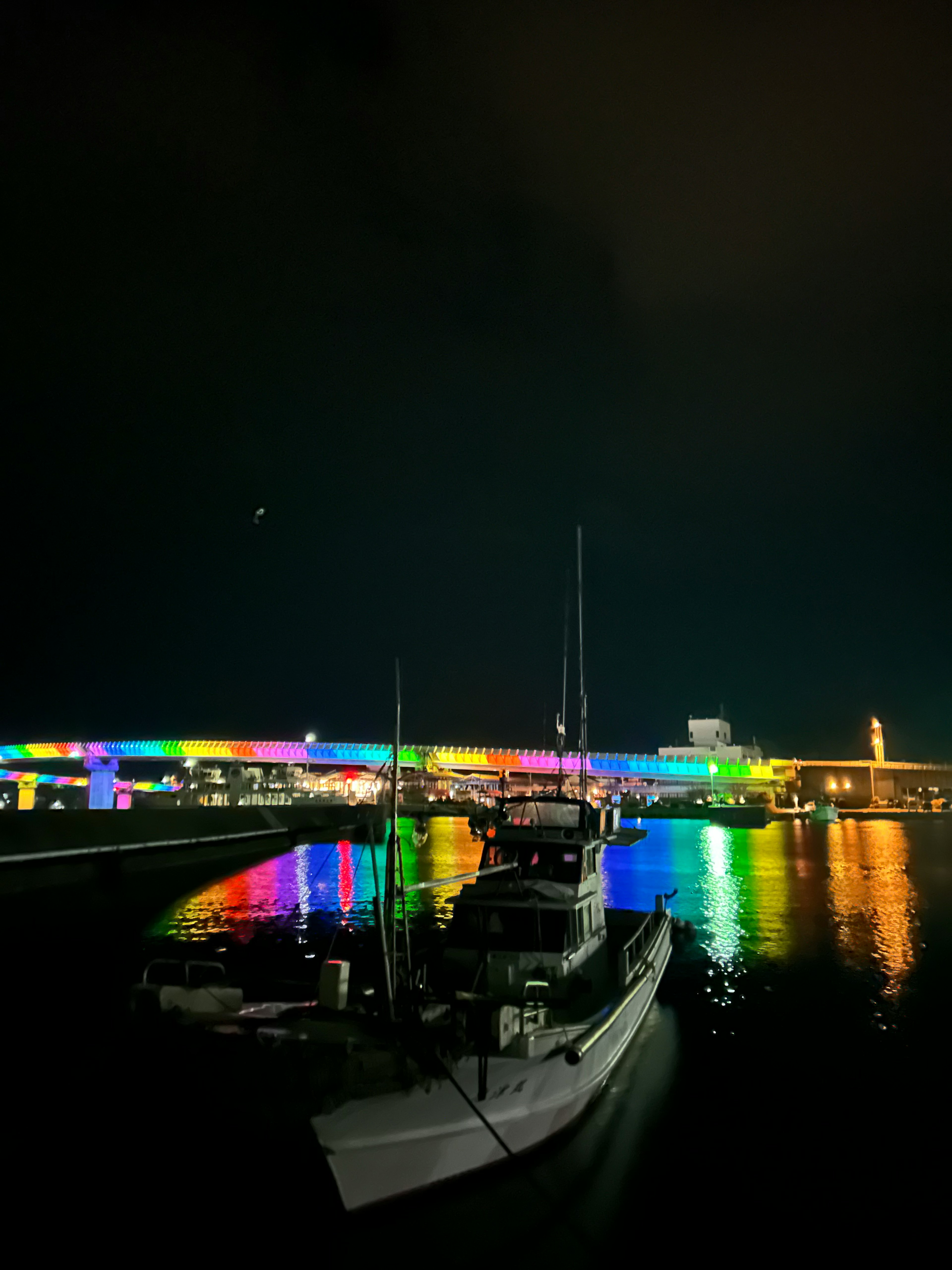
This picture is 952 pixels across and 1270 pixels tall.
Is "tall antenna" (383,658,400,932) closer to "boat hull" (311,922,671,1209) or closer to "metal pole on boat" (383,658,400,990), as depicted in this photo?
"metal pole on boat" (383,658,400,990)

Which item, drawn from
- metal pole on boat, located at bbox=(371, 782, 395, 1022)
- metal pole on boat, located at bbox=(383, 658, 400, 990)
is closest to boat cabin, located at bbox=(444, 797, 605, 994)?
metal pole on boat, located at bbox=(383, 658, 400, 990)

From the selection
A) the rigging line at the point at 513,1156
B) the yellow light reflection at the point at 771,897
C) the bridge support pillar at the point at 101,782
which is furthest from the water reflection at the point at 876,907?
the bridge support pillar at the point at 101,782

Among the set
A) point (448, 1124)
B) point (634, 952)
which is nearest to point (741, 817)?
point (634, 952)

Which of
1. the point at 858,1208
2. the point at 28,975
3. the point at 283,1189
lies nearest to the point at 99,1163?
the point at 283,1189

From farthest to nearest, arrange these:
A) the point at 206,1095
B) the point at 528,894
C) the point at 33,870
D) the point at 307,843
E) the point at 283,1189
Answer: the point at 307,843, the point at 33,870, the point at 528,894, the point at 283,1189, the point at 206,1095

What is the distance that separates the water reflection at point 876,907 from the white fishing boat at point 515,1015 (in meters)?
11.8

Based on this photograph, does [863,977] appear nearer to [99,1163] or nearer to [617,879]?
[99,1163]

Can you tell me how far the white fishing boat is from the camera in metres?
9.45

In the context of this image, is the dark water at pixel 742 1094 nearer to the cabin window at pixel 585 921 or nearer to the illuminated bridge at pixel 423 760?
the cabin window at pixel 585 921

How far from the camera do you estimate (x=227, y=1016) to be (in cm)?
1060

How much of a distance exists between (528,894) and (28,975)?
63.8 feet

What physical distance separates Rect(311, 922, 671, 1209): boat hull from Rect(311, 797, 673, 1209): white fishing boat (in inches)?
0.8

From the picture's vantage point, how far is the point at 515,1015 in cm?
1107

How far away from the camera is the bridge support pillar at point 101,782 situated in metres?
115
